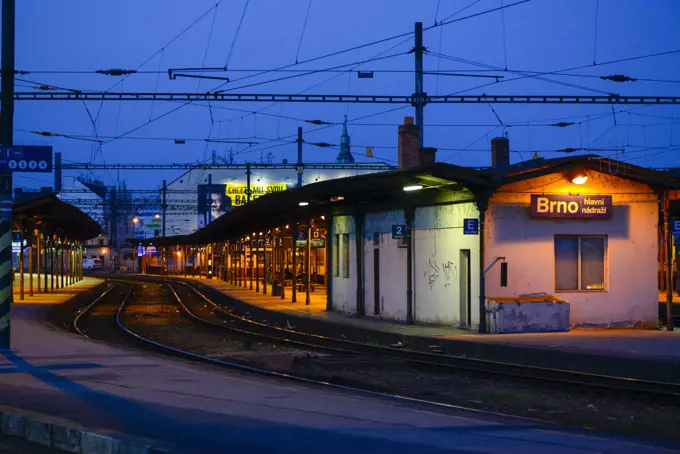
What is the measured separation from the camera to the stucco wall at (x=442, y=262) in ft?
74.8

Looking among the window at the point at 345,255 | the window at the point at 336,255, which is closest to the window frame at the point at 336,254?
the window at the point at 336,255

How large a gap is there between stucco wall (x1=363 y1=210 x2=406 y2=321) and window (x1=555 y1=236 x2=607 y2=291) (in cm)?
520

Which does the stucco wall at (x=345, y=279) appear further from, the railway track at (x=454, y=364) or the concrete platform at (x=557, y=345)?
the railway track at (x=454, y=364)

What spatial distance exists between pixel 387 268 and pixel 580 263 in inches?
268

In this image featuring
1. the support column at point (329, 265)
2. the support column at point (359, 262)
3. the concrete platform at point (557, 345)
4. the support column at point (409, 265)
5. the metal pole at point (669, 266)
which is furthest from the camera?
the support column at point (329, 265)

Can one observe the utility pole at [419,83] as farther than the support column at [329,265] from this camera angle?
No

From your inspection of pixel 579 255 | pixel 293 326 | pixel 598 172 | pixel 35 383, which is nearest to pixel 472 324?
pixel 579 255

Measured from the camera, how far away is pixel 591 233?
22812 millimetres

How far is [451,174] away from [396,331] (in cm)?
460

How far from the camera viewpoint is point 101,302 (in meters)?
46.8

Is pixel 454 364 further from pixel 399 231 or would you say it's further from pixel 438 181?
pixel 399 231

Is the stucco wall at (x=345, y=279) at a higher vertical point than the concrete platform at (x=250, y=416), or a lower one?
higher

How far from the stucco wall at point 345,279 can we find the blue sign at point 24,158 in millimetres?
15527

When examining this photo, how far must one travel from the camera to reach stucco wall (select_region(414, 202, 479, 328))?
74.8ft
